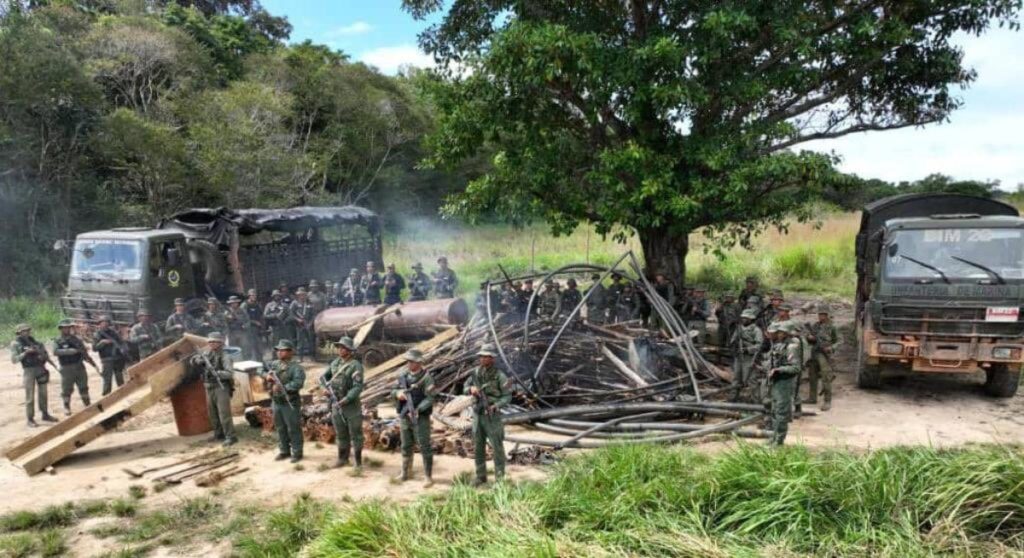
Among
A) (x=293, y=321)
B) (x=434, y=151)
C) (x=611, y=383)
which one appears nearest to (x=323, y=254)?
(x=293, y=321)

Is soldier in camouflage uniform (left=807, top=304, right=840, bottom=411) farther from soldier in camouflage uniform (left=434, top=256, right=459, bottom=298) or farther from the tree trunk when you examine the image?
soldier in camouflage uniform (left=434, top=256, right=459, bottom=298)

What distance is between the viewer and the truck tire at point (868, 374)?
33.9ft

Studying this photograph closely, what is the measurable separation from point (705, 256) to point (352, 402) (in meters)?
17.7

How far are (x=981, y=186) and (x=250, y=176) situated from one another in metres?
33.8

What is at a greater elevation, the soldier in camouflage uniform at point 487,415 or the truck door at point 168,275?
the truck door at point 168,275

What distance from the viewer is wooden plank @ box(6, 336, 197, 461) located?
8250mm

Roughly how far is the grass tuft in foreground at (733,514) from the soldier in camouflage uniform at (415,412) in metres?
1.57

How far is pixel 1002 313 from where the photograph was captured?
9156 mm

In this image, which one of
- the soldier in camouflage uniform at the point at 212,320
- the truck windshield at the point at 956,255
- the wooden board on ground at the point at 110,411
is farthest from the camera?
the soldier in camouflage uniform at the point at 212,320

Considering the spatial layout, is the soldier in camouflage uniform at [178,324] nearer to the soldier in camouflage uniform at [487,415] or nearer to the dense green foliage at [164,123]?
the soldier in camouflage uniform at [487,415]

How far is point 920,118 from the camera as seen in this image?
45.4 ft

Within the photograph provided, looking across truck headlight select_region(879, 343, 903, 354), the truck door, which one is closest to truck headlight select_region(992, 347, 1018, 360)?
truck headlight select_region(879, 343, 903, 354)

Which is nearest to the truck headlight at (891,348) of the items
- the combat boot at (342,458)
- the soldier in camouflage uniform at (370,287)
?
the combat boot at (342,458)

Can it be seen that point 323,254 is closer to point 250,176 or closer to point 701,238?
point 250,176
